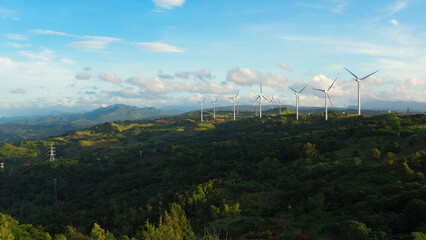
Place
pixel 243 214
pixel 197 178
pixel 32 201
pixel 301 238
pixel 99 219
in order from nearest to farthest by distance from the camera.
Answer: pixel 301 238
pixel 243 214
pixel 99 219
pixel 197 178
pixel 32 201

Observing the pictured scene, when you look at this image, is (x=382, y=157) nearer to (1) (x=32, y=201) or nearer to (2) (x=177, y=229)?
(2) (x=177, y=229)

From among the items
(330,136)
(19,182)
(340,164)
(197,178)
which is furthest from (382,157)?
(19,182)

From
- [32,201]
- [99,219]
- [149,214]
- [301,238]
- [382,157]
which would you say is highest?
[382,157]

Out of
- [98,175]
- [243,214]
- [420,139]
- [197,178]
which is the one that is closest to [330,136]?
[420,139]

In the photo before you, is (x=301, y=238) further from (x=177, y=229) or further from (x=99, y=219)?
(x=99, y=219)

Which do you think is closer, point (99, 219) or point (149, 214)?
point (149, 214)

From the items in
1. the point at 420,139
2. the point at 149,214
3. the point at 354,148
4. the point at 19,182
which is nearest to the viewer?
the point at 149,214

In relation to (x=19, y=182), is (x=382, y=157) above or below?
above

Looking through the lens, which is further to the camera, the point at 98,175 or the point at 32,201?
the point at 98,175

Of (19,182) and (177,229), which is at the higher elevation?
(177,229)
